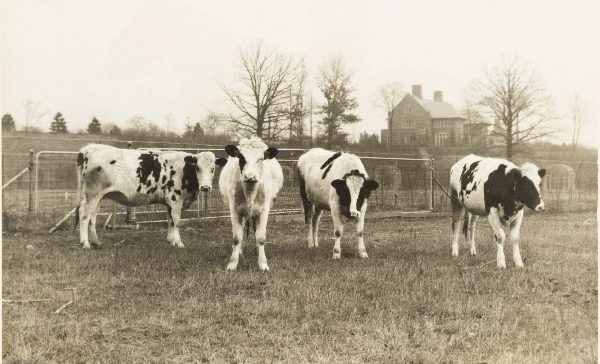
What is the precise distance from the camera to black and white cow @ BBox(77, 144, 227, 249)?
36.3ft

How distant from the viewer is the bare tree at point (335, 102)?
26438 millimetres

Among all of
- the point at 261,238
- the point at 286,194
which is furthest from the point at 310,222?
the point at 286,194

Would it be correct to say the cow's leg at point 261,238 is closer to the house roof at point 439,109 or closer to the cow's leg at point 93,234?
the cow's leg at point 93,234

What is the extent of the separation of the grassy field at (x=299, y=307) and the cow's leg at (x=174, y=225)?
2.83 feet

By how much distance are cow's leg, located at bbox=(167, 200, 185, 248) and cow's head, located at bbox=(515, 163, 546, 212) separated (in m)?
6.53

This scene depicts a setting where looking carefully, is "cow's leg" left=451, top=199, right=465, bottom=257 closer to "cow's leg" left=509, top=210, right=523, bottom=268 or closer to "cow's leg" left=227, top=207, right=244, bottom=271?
"cow's leg" left=509, top=210, right=523, bottom=268

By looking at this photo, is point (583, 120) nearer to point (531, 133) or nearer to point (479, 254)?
point (479, 254)

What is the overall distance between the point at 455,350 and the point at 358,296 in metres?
1.88

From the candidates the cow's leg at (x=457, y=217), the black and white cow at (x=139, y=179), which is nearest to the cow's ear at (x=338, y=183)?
the cow's leg at (x=457, y=217)

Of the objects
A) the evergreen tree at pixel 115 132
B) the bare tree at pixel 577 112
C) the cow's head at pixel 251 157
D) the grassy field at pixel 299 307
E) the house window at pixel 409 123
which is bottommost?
the grassy field at pixel 299 307

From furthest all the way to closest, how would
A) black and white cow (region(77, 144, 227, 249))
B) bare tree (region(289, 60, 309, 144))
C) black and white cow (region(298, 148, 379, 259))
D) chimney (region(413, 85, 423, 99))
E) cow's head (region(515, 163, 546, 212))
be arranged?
chimney (region(413, 85, 423, 99)) < bare tree (region(289, 60, 309, 144)) < black and white cow (region(77, 144, 227, 249)) < black and white cow (region(298, 148, 379, 259)) < cow's head (region(515, 163, 546, 212))

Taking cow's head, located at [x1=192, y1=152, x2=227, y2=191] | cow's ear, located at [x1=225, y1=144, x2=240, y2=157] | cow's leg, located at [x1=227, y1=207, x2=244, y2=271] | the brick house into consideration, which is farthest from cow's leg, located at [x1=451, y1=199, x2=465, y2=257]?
the brick house

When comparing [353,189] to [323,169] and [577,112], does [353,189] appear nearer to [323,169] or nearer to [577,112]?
[323,169]

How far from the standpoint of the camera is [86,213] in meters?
10.9
